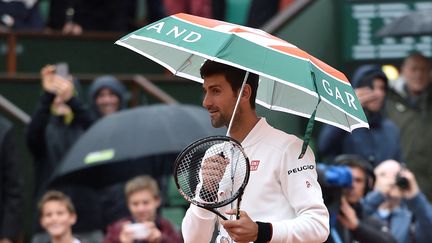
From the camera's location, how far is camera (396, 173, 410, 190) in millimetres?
9703

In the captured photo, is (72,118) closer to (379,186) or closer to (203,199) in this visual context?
(379,186)

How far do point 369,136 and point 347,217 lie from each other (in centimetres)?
259

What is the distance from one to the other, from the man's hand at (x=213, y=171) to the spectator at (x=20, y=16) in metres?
7.93

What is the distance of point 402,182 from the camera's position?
32.0ft

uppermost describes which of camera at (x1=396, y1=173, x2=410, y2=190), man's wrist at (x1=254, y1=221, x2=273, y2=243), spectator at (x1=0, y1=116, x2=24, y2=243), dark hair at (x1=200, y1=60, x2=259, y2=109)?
dark hair at (x1=200, y1=60, x2=259, y2=109)

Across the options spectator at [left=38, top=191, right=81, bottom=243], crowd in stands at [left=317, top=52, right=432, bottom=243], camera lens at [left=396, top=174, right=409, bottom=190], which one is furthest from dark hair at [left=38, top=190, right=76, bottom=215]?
camera lens at [left=396, top=174, right=409, bottom=190]

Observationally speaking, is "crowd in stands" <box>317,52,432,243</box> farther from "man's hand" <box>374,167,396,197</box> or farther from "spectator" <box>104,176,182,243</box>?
"spectator" <box>104,176,182,243</box>

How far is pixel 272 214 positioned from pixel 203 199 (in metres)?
0.36

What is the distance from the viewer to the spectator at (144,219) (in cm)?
990

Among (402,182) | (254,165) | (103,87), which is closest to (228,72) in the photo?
(254,165)

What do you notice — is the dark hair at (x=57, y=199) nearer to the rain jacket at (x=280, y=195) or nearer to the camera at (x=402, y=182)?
the camera at (x=402, y=182)

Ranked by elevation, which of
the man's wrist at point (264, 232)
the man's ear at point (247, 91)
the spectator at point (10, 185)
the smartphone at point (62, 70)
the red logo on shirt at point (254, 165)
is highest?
the man's ear at point (247, 91)

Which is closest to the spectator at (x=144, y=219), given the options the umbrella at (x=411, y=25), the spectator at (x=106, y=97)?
the spectator at (x=106, y=97)

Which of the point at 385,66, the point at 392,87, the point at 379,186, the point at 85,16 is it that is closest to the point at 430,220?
the point at 379,186
